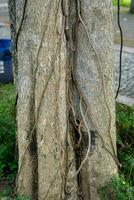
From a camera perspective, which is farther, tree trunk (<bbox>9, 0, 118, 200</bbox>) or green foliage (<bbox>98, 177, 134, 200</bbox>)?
green foliage (<bbox>98, 177, 134, 200</bbox>)

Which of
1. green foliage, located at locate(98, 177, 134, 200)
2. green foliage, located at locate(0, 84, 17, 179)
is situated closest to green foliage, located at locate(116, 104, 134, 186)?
green foliage, located at locate(98, 177, 134, 200)

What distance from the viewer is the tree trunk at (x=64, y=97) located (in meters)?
3.39

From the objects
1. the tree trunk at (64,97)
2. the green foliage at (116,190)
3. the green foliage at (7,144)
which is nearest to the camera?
the tree trunk at (64,97)

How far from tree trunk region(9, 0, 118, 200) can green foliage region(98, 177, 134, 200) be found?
0.24 ft

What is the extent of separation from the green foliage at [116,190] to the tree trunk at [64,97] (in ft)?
0.24

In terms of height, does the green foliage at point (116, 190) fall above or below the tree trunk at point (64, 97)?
below

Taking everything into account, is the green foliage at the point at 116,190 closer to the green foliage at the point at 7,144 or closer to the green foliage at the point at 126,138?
the green foliage at the point at 126,138

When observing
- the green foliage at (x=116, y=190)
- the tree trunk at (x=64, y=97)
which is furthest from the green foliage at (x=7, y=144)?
the green foliage at (x=116, y=190)

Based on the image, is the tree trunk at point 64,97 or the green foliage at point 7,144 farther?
the green foliage at point 7,144

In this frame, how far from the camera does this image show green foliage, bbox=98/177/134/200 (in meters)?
3.56

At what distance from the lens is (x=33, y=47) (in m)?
3.40

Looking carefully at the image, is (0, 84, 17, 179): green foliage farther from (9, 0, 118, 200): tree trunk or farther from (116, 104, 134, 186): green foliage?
(116, 104, 134, 186): green foliage

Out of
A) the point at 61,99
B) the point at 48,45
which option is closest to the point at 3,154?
the point at 61,99

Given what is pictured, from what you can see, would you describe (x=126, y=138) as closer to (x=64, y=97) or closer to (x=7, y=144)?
(x=7, y=144)
